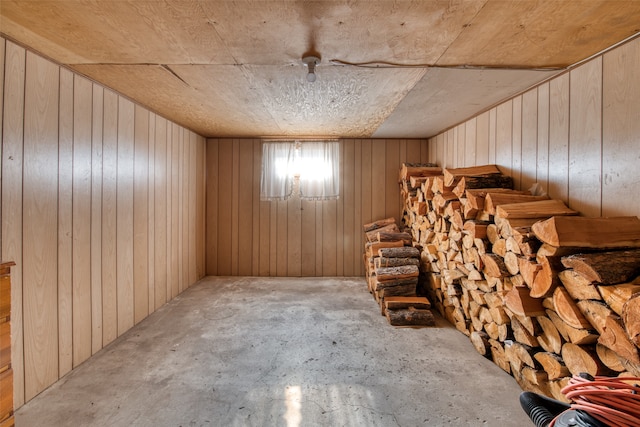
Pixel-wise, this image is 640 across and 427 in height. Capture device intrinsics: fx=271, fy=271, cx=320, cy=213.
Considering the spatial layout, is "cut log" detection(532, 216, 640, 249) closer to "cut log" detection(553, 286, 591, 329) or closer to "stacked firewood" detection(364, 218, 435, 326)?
"cut log" detection(553, 286, 591, 329)

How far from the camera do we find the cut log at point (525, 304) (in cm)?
Answer: 158

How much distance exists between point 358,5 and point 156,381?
249cm

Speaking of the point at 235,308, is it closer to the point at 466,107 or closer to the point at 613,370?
the point at 613,370

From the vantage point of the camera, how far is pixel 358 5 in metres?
1.27

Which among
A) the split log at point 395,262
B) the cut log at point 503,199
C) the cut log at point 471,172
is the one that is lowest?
the split log at point 395,262

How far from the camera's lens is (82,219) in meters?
2.03

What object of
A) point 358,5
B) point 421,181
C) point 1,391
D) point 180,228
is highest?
point 358,5

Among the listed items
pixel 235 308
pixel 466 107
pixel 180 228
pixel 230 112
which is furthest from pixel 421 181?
pixel 180 228

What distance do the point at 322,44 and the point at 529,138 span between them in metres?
1.79

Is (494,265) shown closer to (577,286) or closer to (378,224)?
(577,286)

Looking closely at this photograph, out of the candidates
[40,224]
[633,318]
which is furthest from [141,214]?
[633,318]

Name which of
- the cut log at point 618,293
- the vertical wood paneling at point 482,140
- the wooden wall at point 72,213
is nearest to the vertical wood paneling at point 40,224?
the wooden wall at point 72,213

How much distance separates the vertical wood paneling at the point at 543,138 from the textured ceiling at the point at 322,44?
13 centimetres

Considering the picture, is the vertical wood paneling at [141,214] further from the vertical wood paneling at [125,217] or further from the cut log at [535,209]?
the cut log at [535,209]
